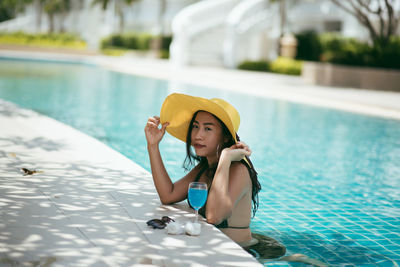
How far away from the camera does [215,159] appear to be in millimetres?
3928

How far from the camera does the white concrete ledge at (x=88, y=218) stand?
3.10m

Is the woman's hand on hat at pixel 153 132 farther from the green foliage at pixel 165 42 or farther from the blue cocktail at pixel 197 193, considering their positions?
the green foliage at pixel 165 42

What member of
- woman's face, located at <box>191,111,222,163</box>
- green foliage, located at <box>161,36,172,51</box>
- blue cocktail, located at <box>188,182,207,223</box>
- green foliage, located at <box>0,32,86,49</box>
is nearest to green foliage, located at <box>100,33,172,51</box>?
green foliage, located at <box>161,36,172,51</box>

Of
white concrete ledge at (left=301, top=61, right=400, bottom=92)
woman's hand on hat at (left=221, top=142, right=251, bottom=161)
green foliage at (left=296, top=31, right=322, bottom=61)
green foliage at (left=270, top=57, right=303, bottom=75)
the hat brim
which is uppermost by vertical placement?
green foliage at (left=296, top=31, right=322, bottom=61)

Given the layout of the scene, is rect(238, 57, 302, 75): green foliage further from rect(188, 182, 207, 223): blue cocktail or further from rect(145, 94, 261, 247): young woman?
rect(188, 182, 207, 223): blue cocktail

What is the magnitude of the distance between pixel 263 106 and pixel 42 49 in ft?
95.7

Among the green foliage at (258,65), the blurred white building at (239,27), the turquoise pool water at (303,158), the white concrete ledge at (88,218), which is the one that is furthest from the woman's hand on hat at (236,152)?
the blurred white building at (239,27)

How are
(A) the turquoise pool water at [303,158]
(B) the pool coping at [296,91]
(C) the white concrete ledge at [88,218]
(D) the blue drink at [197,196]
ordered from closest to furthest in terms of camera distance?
1. (C) the white concrete ledge at [88,218]
2. (D) the blue drink at [197,196]
3. (A) the turquoise pool water at [303,158]
4. (B) the pool coping at [296,91]

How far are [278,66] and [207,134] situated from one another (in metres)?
24.0

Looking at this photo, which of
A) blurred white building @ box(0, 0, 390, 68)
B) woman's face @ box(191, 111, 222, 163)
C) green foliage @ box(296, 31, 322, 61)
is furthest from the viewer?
blurred white building @ box(0, 0, 390, 68)

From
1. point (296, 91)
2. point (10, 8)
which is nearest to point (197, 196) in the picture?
point (296, 91)

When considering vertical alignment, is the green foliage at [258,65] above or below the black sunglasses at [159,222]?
above

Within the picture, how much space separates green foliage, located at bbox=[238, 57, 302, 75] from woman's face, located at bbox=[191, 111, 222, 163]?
911 inches

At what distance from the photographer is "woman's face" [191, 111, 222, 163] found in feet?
12.3
